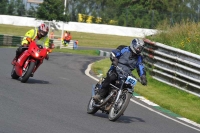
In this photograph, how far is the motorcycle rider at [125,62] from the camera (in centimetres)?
1091

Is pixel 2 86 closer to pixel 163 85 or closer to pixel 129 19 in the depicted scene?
pixel 163 85

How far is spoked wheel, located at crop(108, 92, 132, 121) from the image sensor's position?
10539mm

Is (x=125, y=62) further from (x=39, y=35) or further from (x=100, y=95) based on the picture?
(x=39, y=35)

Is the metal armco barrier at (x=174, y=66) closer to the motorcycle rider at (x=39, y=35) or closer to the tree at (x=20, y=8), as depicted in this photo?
the motorcycle rider at (x=39, y=35)

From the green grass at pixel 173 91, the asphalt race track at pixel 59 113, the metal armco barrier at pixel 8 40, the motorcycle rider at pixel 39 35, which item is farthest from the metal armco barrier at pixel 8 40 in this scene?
the motorcycle rider at pixel 39 35

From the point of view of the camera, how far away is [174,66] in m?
17.4

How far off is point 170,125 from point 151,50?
7.67 metres

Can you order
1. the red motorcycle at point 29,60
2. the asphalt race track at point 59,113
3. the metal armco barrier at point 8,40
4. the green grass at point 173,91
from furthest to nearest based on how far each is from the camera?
the metal armco barrier at point 8,40 < the red motorcycle at point 29,60 < the green grass at point 173,91 < the asphalt race track at point 59,113

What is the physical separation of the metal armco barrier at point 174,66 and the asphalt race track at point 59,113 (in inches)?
80.3

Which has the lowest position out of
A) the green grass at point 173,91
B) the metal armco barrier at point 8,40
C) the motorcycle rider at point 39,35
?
the metal armco barrier at point 8,40

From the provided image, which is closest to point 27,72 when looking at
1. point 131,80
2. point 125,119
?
point 125,119

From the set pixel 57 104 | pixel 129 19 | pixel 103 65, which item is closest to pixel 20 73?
pixel 57 104

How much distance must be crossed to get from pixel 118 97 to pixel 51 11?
34749 millimetres

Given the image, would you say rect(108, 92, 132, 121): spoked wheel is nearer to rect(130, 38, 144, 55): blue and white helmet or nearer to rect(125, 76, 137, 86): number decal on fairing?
rect(125, 76, 137, 86): number decal on fairing
